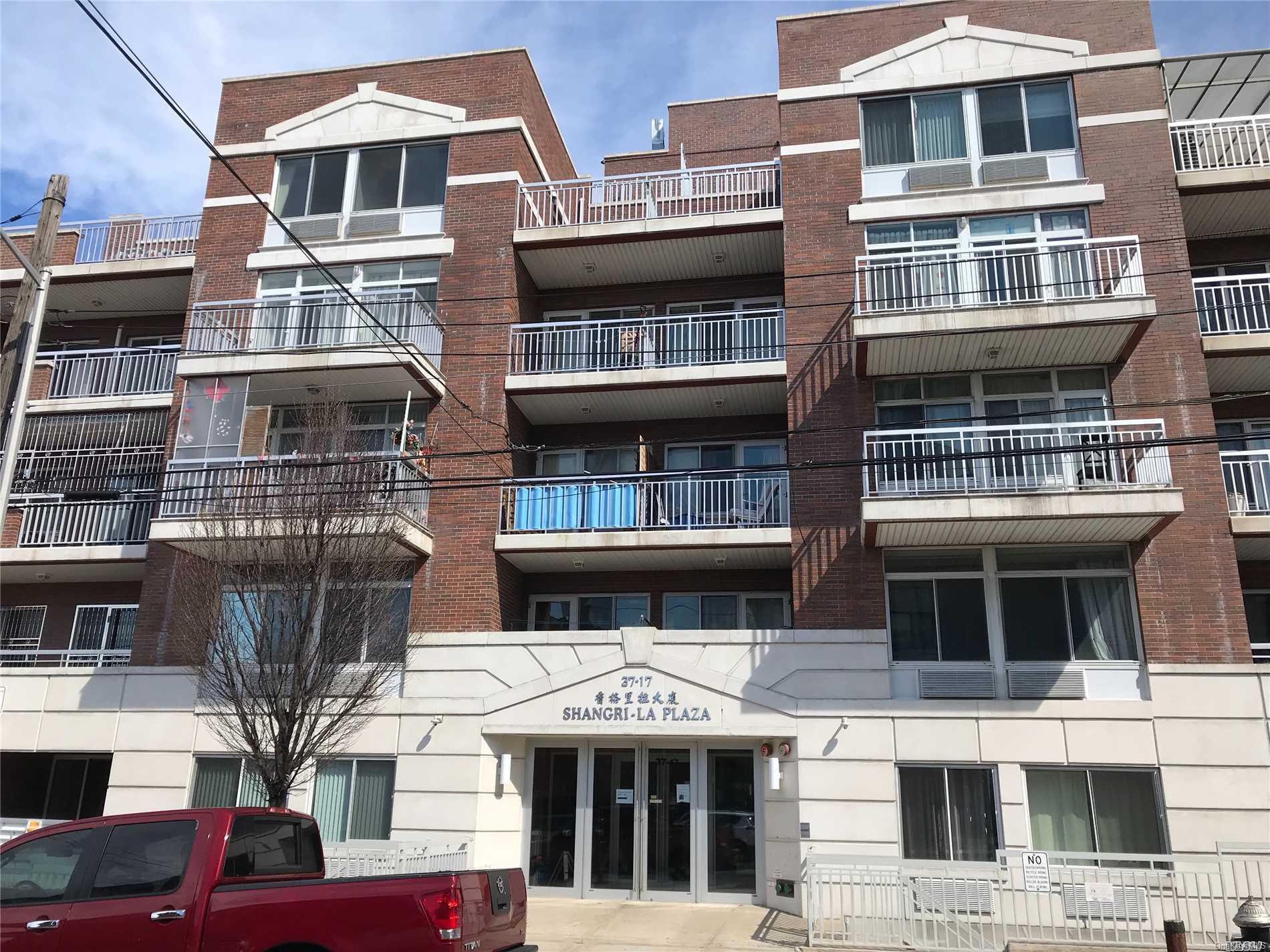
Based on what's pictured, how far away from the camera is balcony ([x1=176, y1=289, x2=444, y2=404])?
17.8 metres

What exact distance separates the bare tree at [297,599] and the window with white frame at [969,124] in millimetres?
10913

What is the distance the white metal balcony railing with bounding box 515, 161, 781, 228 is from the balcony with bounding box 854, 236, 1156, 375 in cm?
366

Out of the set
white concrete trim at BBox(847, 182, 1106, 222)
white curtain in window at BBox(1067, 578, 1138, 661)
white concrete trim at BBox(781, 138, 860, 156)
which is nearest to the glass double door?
white curtain in window at BBox(1067, 578, 1138, 661)

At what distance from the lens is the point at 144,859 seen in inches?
312

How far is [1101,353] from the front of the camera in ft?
53.9

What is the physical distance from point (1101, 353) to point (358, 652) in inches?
507

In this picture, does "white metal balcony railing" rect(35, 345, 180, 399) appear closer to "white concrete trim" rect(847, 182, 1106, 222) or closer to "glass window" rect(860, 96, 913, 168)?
"white concrete trim" rect(847, 182, 1106, 222)

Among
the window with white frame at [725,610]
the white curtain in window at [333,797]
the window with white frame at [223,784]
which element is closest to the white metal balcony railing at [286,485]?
the window with white frame at [223,784]

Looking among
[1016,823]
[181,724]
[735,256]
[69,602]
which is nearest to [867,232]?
[735,256]

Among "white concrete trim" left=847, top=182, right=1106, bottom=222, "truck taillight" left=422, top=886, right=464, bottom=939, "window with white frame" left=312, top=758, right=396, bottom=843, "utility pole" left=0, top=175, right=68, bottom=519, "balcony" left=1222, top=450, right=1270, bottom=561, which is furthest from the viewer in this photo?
"white concrete trim" left=847, top=182, right=1106, bottom=222

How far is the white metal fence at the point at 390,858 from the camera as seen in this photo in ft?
44.4

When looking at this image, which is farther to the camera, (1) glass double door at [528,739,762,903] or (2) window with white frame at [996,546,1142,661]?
(1) glass double door at [528,739,762,903]

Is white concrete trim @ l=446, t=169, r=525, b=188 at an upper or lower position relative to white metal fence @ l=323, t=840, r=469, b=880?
upper

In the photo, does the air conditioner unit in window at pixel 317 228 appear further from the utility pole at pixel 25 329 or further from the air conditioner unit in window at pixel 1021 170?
the air conditioner unit in window at pixel 1021 170
